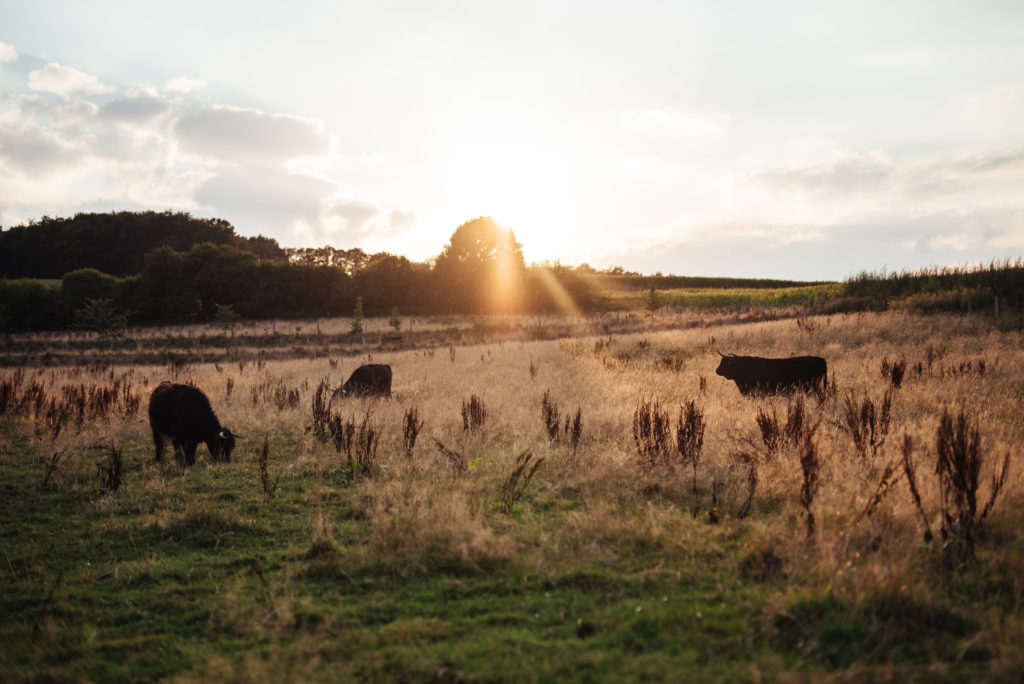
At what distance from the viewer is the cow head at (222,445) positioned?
801cm

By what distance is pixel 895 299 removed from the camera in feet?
87.5

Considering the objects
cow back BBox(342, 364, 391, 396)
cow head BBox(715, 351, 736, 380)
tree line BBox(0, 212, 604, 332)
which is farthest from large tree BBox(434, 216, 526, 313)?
cow head BBox(715, 351, 736, 380)

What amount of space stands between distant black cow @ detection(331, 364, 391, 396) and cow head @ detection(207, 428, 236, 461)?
15.5 ft

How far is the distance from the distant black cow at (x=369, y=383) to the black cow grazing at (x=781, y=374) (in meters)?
8.98

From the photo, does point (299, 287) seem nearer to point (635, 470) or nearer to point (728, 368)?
point (728, 368)

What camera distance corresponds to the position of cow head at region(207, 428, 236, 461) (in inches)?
315

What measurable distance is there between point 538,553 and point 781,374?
892cm

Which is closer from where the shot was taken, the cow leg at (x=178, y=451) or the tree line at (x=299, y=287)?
the cow leg at (x=178, y=451)

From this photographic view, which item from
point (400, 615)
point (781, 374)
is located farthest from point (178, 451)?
point (781, 374)

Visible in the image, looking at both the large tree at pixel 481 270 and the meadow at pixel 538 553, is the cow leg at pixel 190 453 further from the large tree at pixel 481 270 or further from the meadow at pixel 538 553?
the large tree at pixel 481 270

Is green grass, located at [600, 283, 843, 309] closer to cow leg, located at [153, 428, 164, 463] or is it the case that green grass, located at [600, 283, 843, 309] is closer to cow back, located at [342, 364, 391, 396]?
cow back, located at [342, 364, 391, 396]

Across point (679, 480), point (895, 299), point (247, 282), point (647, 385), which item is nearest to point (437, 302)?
point (247, 282)

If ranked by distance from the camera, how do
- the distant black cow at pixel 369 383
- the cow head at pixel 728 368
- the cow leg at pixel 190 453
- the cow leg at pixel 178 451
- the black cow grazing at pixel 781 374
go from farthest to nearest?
the distant black cow at pixel 369 383 → the cow head at pixel 728 368 → the black cow grazing at pixel 781 374 → the cow leg at pixel 178 451 → the cow leg at pixel 190 453

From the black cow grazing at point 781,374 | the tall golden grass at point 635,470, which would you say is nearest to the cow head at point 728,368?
the black cow grazing at point 781,374
